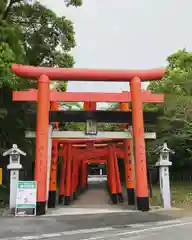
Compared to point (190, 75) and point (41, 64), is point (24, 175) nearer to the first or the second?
point (41, 64)

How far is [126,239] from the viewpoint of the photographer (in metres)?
8.41

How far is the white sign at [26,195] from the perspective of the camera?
43.1 feet

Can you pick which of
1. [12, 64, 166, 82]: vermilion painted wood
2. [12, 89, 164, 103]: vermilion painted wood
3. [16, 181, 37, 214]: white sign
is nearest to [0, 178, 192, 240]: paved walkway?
[16, 181, 37, 214]: white sign

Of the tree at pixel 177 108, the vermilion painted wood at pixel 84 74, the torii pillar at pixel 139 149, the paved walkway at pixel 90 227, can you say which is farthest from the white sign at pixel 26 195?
the tree at pixel 177 108

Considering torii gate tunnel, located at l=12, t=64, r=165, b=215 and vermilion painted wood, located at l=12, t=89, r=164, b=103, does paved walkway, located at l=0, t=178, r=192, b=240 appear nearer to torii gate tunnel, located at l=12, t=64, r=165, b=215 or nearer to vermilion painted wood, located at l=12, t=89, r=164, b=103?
torii gate tunnel, located at l=12, t=64, r=165, b=215

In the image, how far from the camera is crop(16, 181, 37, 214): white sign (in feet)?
43.1

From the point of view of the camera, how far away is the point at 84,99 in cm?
1478

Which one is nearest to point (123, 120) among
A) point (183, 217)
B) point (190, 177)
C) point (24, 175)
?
point (183, 217)

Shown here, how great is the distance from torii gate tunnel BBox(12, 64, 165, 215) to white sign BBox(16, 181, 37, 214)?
0.76 feet

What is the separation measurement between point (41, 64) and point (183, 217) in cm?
1243

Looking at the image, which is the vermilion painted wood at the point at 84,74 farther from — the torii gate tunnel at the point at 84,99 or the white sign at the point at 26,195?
the white sign at the point at 26,195

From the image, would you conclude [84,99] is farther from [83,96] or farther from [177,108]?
[177,108]

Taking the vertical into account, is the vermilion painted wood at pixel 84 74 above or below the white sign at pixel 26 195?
above

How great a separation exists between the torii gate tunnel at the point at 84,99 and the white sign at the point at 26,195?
0.23 metres
